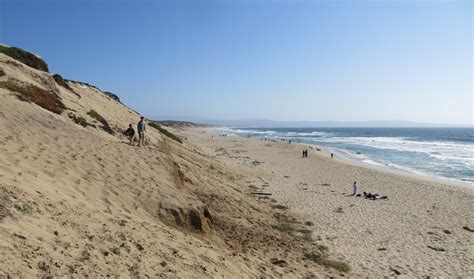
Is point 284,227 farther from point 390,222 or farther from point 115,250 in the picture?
point 115,250

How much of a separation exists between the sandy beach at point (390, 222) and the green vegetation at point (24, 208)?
9.13 metres

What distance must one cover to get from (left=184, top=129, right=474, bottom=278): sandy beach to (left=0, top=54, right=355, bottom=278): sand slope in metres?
2.15

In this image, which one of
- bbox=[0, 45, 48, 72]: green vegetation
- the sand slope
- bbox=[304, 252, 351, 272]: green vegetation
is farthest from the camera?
bbox=[0, 45, 48, 72]: green vegetation

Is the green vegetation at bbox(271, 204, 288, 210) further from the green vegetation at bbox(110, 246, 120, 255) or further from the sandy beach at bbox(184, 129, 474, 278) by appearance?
the green vegetation at bbox(110, 246, 120, 255)

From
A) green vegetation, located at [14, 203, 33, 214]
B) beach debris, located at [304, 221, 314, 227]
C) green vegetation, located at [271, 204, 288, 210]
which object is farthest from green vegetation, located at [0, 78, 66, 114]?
beach debris, located at [304, 221, 314, 227]

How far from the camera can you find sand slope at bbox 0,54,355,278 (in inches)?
243

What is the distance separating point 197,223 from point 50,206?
4.12 meters

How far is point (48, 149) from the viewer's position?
37.4ft

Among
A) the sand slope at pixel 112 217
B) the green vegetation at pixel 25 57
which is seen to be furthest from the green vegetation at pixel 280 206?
the green vegetation at pixel 25 57

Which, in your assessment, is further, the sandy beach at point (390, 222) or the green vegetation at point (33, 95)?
the green vegetation at point (33, 95)

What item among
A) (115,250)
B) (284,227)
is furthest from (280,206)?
(115,250)

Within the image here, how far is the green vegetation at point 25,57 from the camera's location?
24736 millimetres

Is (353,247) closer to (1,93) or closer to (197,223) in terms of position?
(197,223)

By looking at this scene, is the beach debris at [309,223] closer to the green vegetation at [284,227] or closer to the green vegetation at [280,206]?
the green vegetation at [284,227]
